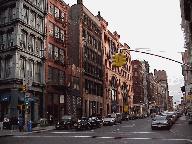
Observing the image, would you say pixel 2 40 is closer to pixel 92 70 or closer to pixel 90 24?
pixel 92 70

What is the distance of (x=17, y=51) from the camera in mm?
32438

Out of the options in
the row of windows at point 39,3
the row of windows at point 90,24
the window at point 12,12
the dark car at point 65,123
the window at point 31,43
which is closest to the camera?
the dark car at point 65,123

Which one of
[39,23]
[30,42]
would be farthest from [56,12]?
[30,42]

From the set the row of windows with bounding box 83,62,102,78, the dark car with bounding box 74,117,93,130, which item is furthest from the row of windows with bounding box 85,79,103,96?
the dark car with bounding box 74,117,93,130

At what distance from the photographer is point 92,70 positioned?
58.1 meters

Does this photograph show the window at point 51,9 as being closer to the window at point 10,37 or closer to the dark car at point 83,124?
the window at point 10,37

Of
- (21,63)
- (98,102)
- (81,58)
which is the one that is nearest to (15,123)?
(21,63)

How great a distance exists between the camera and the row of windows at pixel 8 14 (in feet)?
112

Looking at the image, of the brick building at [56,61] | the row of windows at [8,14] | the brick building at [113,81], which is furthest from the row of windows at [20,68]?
the brick building at [113,81]

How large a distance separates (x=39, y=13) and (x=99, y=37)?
92.8 ft

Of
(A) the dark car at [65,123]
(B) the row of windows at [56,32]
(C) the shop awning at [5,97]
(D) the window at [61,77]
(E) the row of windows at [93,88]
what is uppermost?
(B) the row of windows at [56,32]

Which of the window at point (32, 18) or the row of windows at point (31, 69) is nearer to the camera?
the row of windows at point (31, 69)

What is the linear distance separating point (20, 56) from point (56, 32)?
11.8m

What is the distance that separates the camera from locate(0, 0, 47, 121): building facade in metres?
32.1
